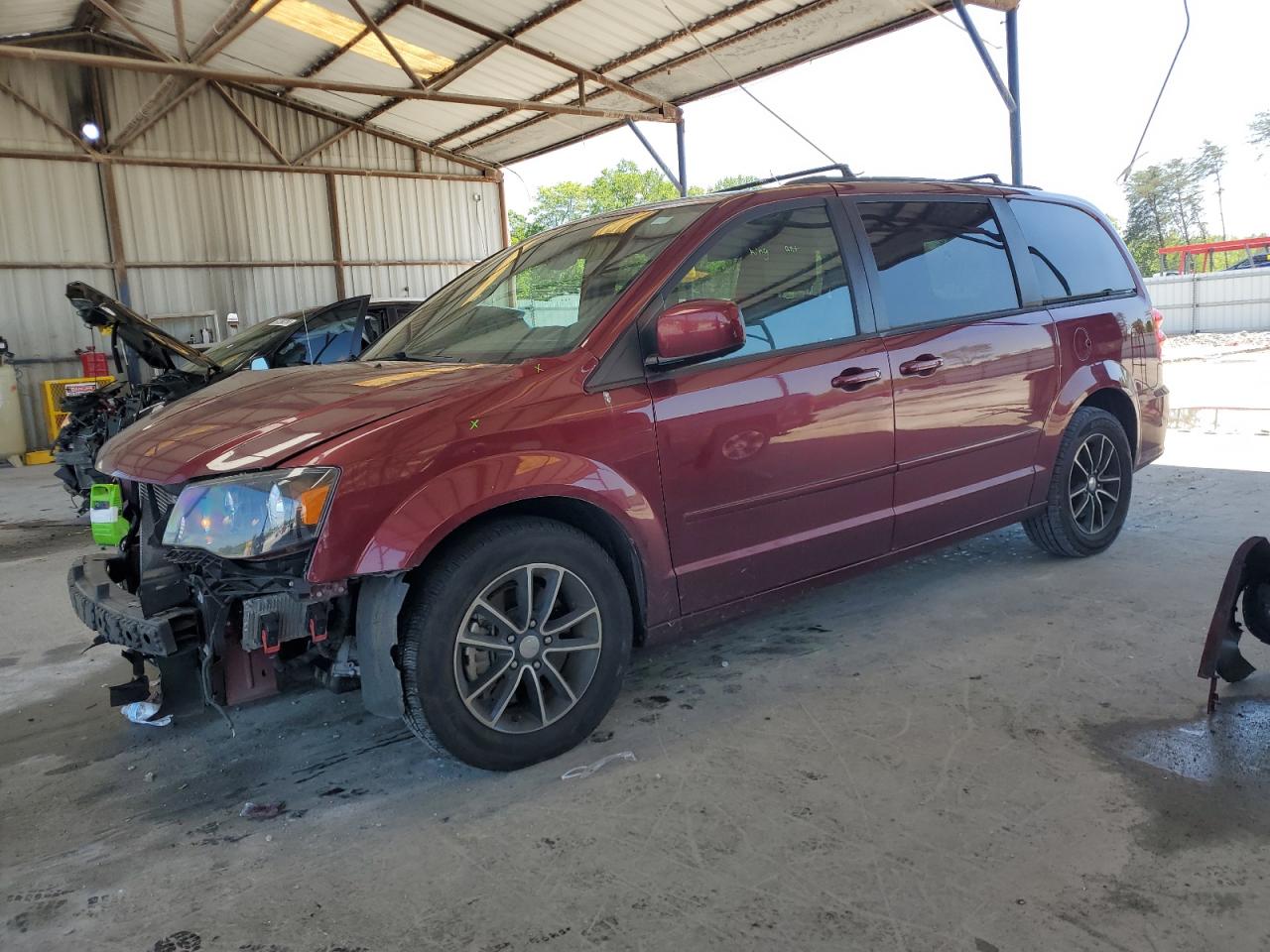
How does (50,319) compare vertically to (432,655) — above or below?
above

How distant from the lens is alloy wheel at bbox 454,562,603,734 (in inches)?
104

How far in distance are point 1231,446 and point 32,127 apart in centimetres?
1589

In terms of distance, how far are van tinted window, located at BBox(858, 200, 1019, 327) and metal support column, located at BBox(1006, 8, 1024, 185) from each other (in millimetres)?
5819

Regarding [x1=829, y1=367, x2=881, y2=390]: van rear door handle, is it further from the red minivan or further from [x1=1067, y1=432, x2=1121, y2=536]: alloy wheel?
[x1=1067, y1=432, x2=1121, y2=536]: alloy wheel

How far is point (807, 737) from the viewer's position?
2.84 m

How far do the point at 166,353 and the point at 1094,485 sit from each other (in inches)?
225

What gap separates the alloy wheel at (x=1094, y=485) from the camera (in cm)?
435

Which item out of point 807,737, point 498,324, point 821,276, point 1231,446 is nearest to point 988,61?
point 1231,446

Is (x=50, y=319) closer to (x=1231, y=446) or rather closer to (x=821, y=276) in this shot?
(x=821, y=276)

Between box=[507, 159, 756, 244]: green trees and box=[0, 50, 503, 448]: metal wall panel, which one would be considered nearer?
box=[0, 50, 503, 448]: metal wall panel

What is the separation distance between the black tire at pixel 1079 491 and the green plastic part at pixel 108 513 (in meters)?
3.89

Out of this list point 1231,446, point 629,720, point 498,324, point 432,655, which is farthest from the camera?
point 1231,446

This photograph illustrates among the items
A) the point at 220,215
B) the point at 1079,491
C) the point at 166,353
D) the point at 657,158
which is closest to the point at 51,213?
the point at 220,215

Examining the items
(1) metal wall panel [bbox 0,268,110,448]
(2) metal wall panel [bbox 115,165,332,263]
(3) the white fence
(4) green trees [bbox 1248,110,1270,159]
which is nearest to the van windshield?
(1) metal wall panel [bbox 0,268,110,448]
